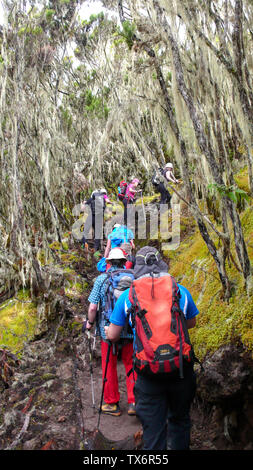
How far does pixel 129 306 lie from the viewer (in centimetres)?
274

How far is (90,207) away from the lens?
9133mm

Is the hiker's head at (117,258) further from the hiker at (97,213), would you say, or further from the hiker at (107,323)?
the hiker at (97,213)

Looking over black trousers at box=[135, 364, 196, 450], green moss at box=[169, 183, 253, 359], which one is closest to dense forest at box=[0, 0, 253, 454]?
green moss at box=[169, 183, 253, 359]

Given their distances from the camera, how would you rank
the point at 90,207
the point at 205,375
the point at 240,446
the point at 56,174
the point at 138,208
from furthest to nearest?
1. the point at 56,174
2. the point at 138,208
3. the point at 90,207
4. the point at 205,375
5. the point at 240,446

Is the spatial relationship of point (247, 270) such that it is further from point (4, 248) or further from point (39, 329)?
point (4, 248)

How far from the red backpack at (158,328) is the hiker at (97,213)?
6519 mm

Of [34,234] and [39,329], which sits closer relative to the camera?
[39,329]

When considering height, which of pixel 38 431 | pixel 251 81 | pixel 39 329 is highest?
pixel 251 81

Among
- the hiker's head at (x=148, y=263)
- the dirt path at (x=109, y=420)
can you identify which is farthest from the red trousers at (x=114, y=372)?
the hiker's head at (x=148, y=263)

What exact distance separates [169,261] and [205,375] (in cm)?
397

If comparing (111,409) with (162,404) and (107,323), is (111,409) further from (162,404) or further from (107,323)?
(162,404)

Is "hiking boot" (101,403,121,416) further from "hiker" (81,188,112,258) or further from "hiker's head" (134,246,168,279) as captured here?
"hiker" (81,188,112,258)

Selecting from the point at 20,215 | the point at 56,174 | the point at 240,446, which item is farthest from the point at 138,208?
the point at 240,446

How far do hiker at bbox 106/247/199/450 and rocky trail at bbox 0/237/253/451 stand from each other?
60 cm
